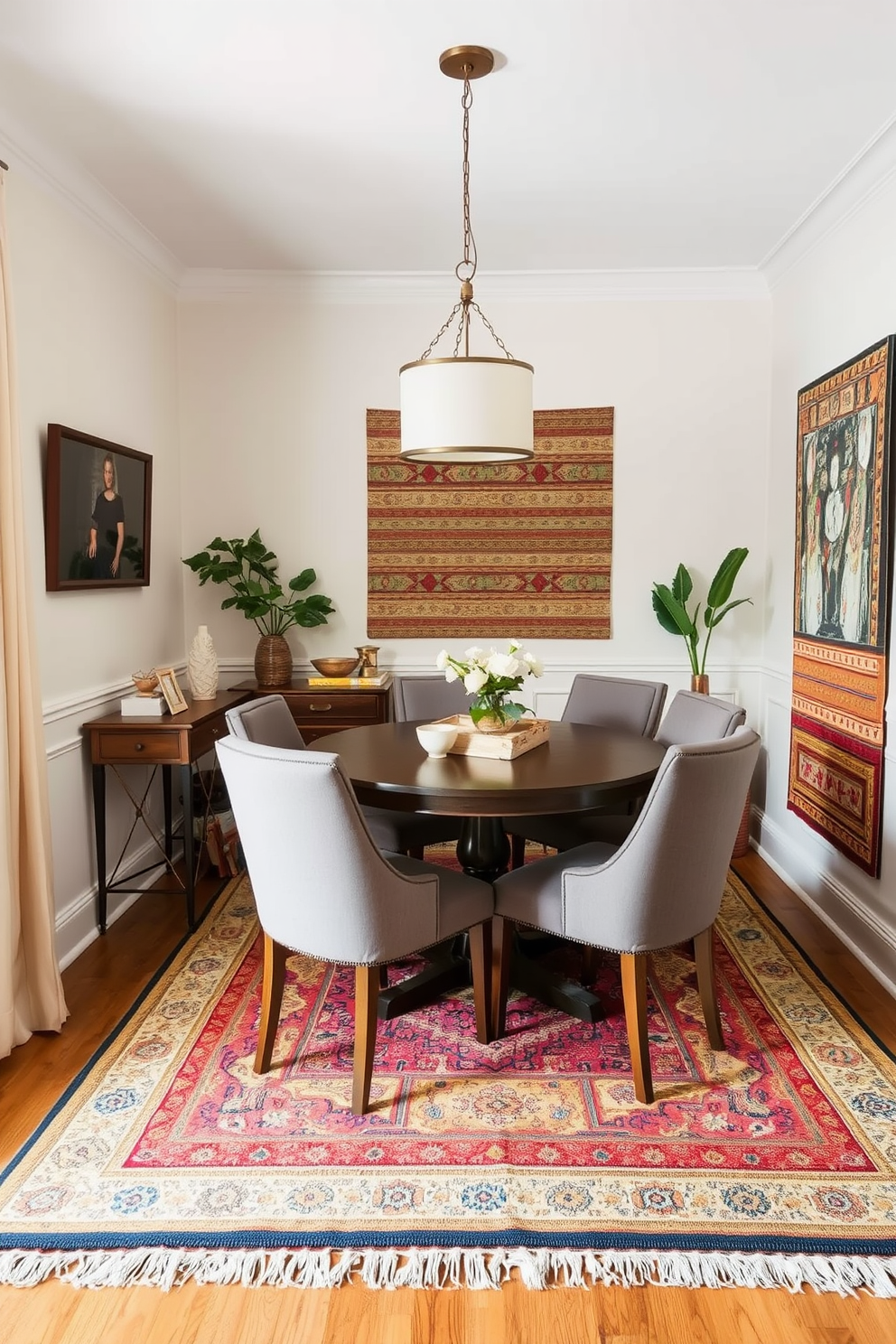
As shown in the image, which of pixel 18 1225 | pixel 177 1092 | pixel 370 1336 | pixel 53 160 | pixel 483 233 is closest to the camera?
pixel 370 1336

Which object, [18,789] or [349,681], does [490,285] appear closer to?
[349,681]

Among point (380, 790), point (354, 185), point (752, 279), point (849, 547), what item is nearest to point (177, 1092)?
point (380, 790)

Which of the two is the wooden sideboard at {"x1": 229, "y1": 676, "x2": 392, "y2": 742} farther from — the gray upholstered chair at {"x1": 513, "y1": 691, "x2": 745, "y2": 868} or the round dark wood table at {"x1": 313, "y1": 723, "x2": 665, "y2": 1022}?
the gray upholstered chair at {"x1": 513, "y1": 691, "x2": 745, "y2": 868}

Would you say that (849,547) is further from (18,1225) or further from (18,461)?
(18,1225)

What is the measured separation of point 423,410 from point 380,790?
1.15 m

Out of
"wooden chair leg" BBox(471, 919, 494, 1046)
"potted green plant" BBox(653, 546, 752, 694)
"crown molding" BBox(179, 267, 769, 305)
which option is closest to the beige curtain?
"wooden chair leg" BBox(471, 919, 494, 1046)

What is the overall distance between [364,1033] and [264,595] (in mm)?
2650

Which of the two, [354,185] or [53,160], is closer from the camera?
[53,160]

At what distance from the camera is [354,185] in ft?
12.0

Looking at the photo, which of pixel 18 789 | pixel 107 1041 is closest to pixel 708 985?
pixel 107 1041

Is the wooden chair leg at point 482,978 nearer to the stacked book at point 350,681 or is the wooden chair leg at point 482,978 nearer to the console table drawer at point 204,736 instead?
the console table drawer at point 204,736

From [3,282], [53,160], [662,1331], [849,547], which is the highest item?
[53,160]

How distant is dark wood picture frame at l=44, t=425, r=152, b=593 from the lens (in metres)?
3.33

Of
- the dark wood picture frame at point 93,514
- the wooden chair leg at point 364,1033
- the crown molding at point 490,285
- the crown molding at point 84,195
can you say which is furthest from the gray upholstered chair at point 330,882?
the crown molding at point 490,285
